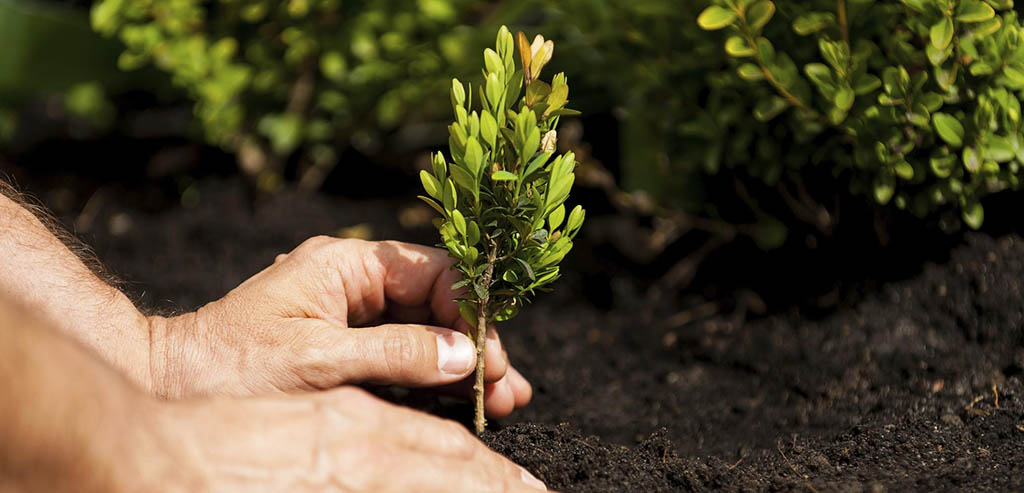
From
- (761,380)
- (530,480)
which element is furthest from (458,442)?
(761,380)

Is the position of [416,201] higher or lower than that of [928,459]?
lower

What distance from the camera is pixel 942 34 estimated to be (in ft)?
6.08

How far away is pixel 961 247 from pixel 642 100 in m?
0.99

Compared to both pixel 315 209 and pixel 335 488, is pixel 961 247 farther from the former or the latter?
pixel 315 209

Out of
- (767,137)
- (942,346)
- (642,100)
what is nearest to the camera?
(942,346)

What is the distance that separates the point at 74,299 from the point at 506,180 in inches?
37.8

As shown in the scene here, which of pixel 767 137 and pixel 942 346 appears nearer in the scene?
pixel 942 346

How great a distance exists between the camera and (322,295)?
1.86 meters

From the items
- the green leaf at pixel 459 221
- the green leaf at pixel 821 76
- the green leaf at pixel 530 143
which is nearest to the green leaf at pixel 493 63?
the green leaf at pixel 530 143

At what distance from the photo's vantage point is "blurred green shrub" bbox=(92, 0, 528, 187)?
9.97ft

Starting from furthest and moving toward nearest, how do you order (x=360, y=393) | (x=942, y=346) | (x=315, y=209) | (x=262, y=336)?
(x=315, y=209) → (x=942, y=346) → (x=262, y=336) → (x=360, y=393)

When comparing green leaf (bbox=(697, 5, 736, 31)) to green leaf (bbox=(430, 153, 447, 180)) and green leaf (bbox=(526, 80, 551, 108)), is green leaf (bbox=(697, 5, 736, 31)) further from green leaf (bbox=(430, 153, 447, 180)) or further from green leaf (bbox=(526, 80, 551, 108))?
green leaf (bbox=(430, 153, 447, 180))

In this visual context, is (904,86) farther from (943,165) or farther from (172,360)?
(172,360)

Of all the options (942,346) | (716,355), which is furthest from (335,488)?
(942,346)
